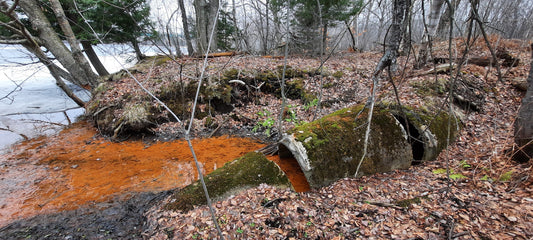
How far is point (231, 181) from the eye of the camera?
342 cm

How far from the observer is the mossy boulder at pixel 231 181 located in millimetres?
3270

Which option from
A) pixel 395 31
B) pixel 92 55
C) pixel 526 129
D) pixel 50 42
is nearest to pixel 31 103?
pixel 92 55

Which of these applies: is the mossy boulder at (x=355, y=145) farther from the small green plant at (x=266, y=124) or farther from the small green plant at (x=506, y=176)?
the small green plant at (x=266, y=124)

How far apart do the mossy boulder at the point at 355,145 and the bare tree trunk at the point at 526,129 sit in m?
1.00

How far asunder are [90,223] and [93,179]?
1.59m

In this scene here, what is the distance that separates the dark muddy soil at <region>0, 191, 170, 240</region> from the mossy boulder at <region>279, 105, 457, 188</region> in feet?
9.51

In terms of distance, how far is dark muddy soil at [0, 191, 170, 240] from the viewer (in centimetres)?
332

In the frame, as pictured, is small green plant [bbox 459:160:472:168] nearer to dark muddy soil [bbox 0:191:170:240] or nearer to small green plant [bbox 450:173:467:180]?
small green plant [bbox 450:173:467:180]

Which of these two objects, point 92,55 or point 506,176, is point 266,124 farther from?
point 92,55

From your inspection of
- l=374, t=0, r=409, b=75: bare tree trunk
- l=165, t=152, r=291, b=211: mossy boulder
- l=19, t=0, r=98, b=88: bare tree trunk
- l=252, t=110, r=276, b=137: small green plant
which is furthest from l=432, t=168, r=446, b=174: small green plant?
l=19, t=0, r=98, b=88: bare tree trunk

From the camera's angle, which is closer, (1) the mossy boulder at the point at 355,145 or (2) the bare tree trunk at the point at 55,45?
(1) the mossy boulder at the point at 355,145

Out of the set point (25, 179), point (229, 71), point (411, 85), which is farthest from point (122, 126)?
point (411, 85)

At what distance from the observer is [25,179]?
15.7ft

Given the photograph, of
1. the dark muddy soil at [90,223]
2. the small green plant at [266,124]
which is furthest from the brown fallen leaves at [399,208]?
the small green plant at [266,124]
